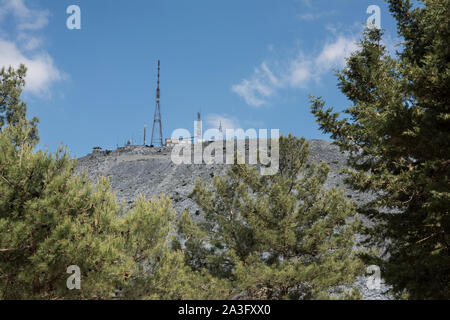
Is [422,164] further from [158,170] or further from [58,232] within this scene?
[158,170]

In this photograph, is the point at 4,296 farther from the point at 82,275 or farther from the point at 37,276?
the point at 82,275

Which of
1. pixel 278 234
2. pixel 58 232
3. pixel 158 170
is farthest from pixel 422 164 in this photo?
pixel 158 170

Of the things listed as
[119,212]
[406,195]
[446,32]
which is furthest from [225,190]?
[446,32]

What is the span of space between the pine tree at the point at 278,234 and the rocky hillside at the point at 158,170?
52.2 ft

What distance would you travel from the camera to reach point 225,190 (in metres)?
13.8

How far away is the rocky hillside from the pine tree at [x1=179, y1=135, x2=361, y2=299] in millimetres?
15913

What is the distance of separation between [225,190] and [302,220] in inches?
124

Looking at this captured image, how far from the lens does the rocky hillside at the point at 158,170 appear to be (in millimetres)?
34463

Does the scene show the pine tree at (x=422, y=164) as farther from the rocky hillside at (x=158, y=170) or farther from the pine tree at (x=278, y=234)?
the rocky hillside at (x=158, y=170)

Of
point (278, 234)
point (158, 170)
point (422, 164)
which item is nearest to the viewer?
point (422, 164)

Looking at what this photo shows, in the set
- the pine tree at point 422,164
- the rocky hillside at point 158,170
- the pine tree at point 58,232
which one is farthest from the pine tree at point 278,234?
the rocky hillside at point 158,170

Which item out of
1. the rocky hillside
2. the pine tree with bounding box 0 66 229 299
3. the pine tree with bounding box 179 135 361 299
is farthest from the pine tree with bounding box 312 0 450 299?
the rocky hillside

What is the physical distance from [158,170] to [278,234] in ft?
110

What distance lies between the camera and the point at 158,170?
44312 millimetres
